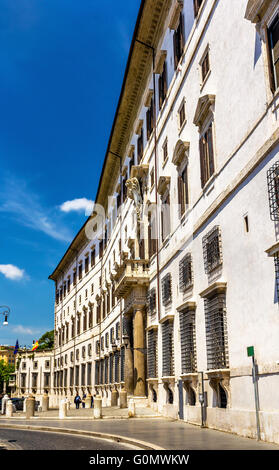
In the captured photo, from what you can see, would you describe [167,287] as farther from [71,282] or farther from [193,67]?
[71,282]

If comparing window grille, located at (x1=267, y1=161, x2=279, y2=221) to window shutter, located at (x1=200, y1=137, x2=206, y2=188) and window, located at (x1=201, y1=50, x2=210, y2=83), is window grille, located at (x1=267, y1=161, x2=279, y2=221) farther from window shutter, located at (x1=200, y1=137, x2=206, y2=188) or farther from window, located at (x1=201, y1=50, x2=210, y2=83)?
window, located at (x1=201, y1=50, x2=210, y2=83)

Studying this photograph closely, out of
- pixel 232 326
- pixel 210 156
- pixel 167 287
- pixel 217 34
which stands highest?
pixel 217 34

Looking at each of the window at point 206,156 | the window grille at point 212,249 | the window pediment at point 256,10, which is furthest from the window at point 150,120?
the window pediment at point 256,10

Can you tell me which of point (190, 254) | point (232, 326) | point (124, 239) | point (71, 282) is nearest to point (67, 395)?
point (71, 282)

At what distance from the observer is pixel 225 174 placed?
1539 cm

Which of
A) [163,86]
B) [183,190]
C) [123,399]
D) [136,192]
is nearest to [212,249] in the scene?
[183,190]

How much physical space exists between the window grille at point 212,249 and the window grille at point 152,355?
27.9 ft

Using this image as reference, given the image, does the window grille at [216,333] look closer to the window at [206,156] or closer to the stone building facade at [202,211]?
the stone building facade at [202,211]

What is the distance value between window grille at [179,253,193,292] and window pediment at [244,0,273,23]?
851cm

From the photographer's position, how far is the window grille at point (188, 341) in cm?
1806
